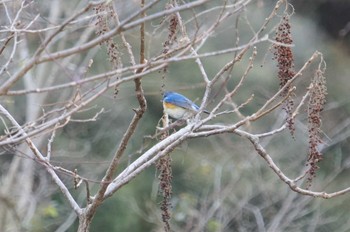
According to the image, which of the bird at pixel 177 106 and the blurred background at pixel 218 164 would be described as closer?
the bird at pixel 177 106

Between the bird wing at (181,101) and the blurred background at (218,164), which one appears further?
the blurred background at (218,164)

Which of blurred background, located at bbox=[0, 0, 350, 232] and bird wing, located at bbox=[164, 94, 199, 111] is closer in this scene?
bird wing, located at bbox=[164, 94, 199, 111]

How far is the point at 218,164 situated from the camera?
9953 mm

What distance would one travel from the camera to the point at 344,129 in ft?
31.7

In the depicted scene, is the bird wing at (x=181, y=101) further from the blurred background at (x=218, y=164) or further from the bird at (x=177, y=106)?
the blurred background at (x=218, y=164)

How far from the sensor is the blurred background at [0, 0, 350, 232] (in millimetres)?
8938

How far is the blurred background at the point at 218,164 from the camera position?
8938 millimetres

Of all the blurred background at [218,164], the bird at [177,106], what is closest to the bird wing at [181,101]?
the bird at [177,106]

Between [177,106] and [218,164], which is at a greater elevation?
[177,106]

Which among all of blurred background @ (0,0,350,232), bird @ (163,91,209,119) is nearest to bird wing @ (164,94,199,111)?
bird @ (163,91,209,119)

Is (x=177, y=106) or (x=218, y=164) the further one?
(x=218, y=164)

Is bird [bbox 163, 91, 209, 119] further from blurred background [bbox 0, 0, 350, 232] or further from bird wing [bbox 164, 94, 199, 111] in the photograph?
blurred background [bbox 0, 0, 350, 232]

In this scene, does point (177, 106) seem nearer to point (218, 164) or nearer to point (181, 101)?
point (181, 101)

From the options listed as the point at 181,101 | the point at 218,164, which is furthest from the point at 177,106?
the point at 218,164
